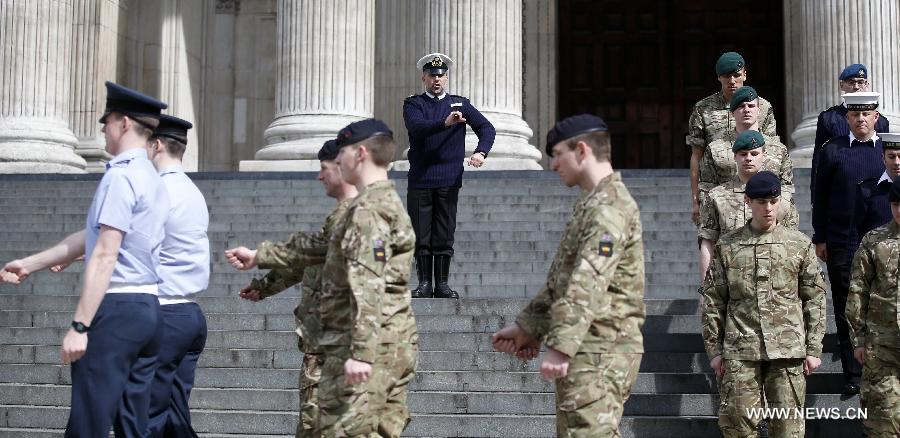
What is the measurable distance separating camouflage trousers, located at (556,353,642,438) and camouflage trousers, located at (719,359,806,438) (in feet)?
6.53

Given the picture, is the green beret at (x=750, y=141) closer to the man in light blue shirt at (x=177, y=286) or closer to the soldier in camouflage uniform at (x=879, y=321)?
the soldier in camouflage uniform at (x=879, y=321)

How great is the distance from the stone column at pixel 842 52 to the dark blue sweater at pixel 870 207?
8216mm

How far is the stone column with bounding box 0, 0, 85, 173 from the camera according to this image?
59.5 ft

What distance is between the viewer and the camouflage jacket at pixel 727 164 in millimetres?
8484

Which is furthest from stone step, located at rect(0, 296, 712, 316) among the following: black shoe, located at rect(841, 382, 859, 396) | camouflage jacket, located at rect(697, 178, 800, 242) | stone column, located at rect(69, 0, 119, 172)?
stone column, located at rect(69, 0, 119, 172)

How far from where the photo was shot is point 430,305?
10008mm

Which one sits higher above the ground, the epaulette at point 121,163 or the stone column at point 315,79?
the stone column at point 315,79

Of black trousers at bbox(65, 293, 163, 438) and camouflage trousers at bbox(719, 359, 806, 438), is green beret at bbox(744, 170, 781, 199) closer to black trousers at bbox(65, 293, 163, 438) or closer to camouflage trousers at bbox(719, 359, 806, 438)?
camouflage trousers at bbox(719, 359, 806, 438)

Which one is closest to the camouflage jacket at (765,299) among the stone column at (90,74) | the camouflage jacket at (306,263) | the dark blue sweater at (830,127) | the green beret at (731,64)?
the dark blue sweater at (830,127)

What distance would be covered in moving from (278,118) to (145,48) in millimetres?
4994

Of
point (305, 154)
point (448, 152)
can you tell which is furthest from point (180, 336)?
point (305, 154)

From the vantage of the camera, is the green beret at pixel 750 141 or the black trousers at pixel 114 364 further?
the green beret at pixel 750 141

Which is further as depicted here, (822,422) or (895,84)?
(895,84)

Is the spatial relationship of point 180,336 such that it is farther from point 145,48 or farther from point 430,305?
point 145,48
